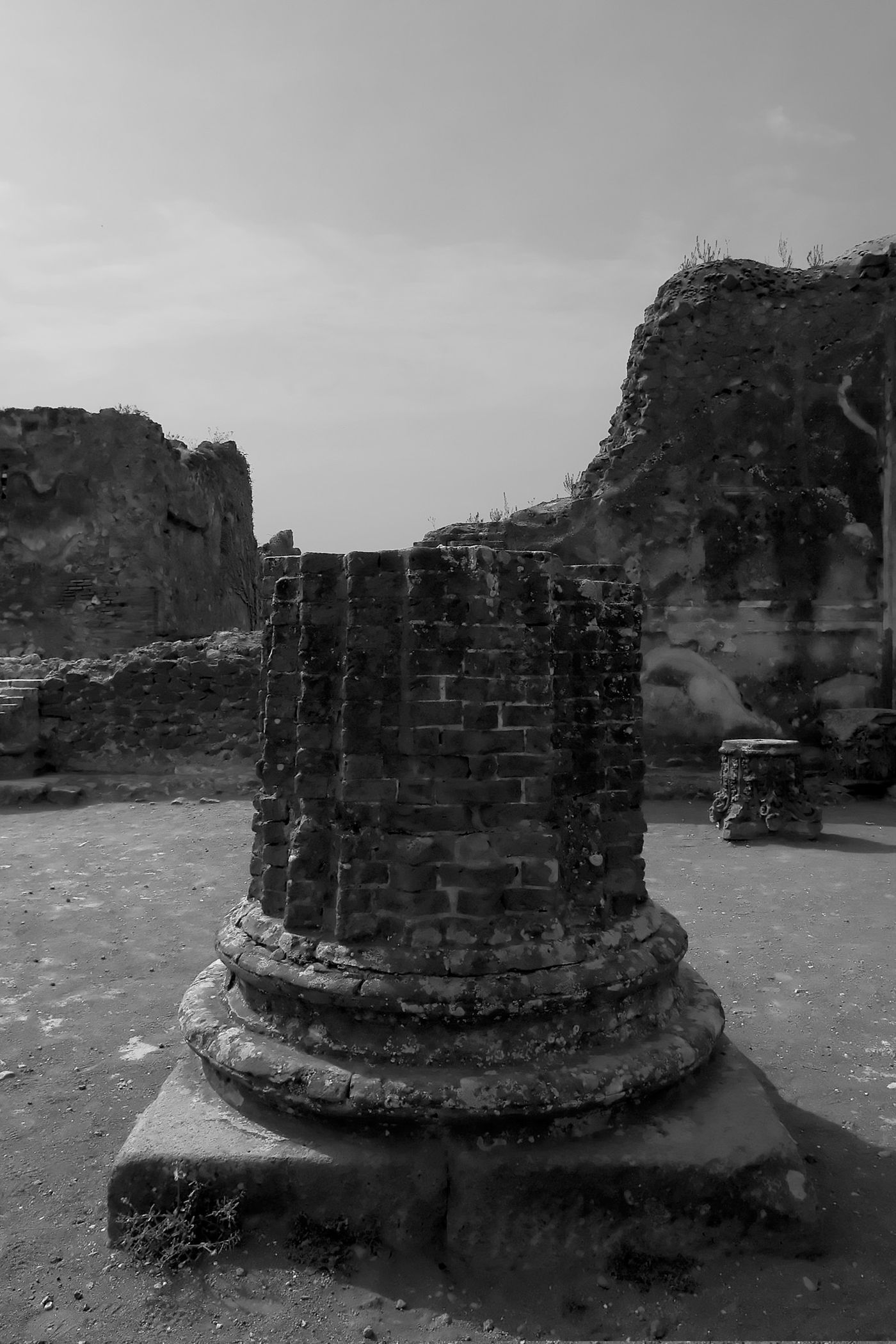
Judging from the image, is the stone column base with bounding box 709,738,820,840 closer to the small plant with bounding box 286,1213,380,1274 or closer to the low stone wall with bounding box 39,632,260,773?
the low stone wall with bounding box 39,632,260,773

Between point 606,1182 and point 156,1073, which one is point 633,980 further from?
point 156,1073

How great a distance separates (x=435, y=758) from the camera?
248 cm

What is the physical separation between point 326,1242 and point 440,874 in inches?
36.2

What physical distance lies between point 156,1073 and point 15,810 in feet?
20.5

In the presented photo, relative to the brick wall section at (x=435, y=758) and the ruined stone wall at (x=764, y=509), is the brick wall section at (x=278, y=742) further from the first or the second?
the ruined stone wall at (x=764, y=509)

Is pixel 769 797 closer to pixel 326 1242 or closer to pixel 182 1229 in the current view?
pixel 326 1242

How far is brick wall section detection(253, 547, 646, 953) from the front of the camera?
2.47 m

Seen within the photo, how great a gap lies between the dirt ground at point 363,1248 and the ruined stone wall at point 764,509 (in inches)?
125

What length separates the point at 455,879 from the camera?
2.46m

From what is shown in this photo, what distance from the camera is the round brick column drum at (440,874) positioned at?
7.72 ft

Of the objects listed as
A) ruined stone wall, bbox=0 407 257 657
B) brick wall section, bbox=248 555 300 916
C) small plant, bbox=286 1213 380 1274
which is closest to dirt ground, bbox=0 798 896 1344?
small plant, bbox=286 1213 380 1274

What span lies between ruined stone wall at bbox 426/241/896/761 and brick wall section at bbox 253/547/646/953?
718cm

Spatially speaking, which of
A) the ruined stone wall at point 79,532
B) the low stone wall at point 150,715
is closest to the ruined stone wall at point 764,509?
the low stone wall at point 150,715

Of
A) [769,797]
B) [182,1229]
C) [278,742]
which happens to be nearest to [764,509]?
[769,797]
